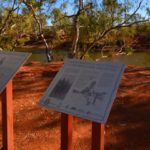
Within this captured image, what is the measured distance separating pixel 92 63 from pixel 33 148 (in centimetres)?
181

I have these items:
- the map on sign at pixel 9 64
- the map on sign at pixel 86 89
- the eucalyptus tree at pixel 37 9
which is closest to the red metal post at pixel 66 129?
the map on sign at pixel 86 89

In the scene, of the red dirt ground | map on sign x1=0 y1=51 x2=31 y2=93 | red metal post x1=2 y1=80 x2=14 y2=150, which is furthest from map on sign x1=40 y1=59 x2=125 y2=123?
the red dirt ground

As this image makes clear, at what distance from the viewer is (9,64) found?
15.6 ft

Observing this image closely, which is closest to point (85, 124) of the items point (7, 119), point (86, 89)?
point (7, 119)

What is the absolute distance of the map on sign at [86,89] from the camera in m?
3.50

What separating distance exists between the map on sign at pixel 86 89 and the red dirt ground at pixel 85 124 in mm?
1277

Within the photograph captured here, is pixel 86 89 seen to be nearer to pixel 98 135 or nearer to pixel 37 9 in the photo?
pixel 98 135

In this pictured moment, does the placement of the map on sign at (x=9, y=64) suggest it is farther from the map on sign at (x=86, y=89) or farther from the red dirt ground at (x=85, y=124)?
the red dirt ground at (x=85, y=124)

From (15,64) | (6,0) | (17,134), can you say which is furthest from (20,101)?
(6,0)

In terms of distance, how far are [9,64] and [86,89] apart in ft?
4.62

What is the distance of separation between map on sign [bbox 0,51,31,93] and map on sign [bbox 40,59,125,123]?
624mm

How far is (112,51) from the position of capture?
57.6ft

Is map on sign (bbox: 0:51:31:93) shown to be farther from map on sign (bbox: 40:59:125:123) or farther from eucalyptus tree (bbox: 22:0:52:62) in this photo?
eucalyptus tree (bbox: 22:0:52:62)

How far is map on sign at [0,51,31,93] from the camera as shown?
451cm
